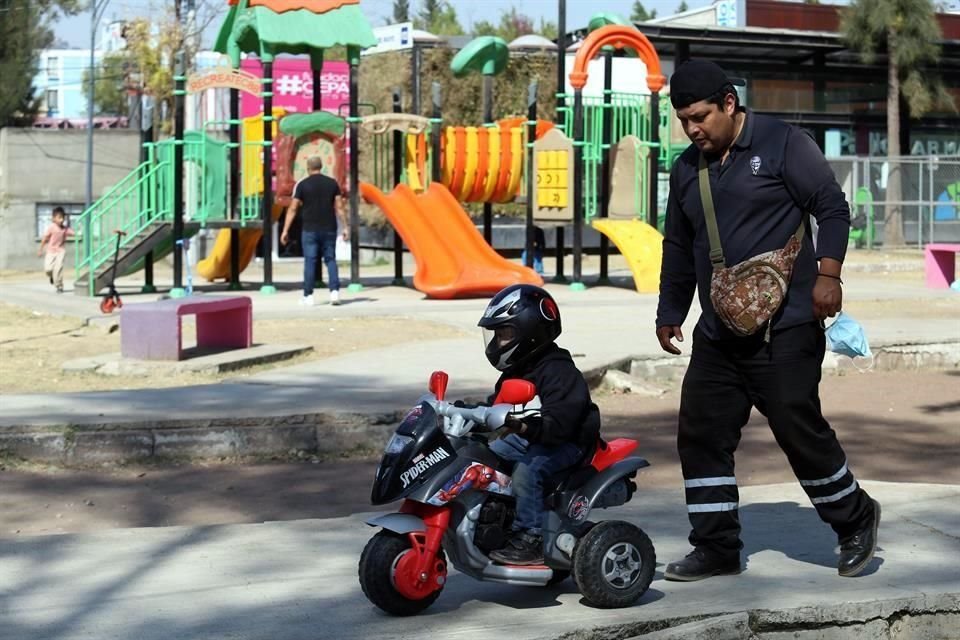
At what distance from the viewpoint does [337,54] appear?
6550 centimetres

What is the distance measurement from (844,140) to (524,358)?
41103 mm

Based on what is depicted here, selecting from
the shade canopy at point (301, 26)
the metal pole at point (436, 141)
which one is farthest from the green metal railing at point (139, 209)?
the metal pole at point (436, 141)

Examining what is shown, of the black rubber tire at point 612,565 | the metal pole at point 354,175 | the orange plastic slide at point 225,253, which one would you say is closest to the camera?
the black rubber tire at point 612,565

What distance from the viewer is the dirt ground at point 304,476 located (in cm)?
764

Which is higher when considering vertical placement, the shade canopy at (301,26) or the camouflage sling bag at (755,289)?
the shade canopy at (301,26)

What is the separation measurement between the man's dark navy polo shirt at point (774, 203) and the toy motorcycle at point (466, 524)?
0.88 metres

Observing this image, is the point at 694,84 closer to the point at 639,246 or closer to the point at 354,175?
the point at 639,246

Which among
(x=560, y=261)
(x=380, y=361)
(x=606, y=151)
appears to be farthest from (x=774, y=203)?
(x=560, y=261)

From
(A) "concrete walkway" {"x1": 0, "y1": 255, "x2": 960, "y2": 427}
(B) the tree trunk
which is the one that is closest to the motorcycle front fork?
(A) "concrete walkway" {"x1": 0, "y1": 255, "x2": 960, "y2": 427}

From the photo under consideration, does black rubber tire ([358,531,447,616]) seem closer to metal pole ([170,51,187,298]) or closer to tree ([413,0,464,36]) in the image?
metal pole ([170,51,187,298])

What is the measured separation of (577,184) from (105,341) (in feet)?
31.4

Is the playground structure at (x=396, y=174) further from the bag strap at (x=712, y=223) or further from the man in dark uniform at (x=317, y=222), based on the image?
the bag strap at (x=712, y=223)

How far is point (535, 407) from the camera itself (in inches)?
204

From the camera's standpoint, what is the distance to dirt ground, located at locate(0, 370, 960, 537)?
7.64 m
